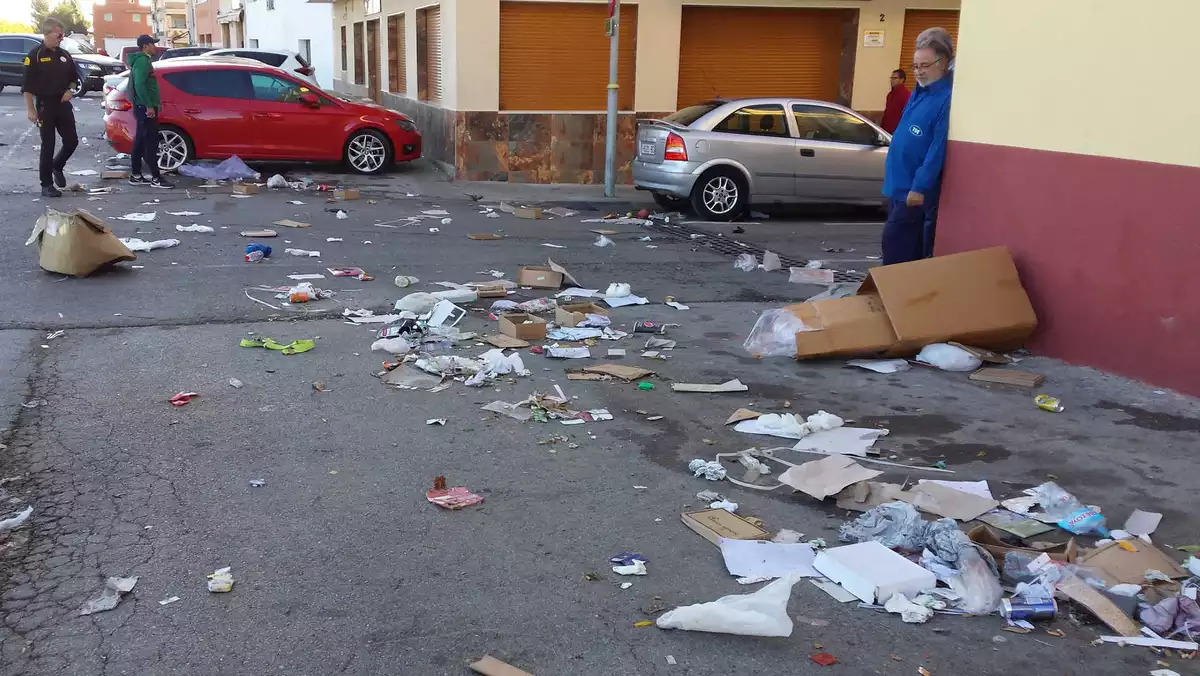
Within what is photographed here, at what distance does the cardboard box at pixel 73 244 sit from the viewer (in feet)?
27.6

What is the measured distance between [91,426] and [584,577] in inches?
116

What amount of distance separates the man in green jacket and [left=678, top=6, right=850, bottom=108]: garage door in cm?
843

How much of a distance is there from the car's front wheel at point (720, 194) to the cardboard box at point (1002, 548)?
9.52m

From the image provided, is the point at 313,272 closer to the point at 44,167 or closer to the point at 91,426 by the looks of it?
the point at 91,426

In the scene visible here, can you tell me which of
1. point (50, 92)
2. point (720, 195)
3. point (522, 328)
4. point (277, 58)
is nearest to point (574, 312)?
point (522, 328)

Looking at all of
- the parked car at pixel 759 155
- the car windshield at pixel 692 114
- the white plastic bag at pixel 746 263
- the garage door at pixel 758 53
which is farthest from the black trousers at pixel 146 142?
the white plastic bag at pixel 746 263

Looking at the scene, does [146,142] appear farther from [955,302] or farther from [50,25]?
[955,302]

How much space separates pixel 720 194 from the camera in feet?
44.0

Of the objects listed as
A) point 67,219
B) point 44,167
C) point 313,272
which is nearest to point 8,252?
point 67,219

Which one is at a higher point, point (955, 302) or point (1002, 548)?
point (955, 302)

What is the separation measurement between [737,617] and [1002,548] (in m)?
1.28

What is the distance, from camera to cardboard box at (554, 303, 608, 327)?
7617 millimetres

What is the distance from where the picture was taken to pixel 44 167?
1289 centimetres

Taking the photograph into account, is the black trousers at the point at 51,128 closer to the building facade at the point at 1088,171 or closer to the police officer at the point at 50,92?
the police officer at the point at 50,92
